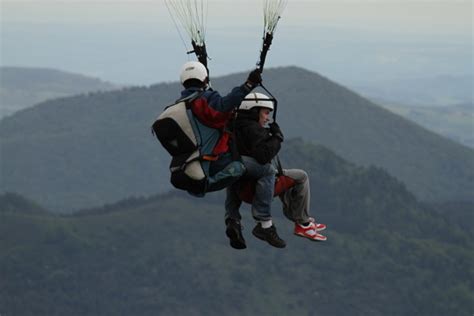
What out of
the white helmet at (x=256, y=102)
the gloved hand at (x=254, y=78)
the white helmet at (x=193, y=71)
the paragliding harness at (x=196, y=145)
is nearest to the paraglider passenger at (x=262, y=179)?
the white helmet at (x=256, y=102)

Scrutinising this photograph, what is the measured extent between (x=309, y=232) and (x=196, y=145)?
3.73 m

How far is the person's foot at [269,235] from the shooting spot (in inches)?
786

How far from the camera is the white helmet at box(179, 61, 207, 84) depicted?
731 inches

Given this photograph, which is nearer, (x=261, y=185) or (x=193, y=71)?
(x=193, y=71)

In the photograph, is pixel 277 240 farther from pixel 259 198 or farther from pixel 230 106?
pixel 230 106

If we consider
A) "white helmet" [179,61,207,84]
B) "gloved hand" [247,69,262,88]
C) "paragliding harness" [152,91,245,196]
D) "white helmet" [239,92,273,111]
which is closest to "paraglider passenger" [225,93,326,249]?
"white helmet" [239,92,273,111]

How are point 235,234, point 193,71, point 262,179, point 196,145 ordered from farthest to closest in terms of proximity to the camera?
point 235,234 → point 262,179 → point 196,145 → point 193,71

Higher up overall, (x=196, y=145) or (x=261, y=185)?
(x=196, y=145)

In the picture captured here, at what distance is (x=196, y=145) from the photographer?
61.5 ft

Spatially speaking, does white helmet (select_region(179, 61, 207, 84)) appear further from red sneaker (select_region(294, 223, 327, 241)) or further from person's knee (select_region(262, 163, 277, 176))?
red sneaker (select_region(294, 223, 327, 241))

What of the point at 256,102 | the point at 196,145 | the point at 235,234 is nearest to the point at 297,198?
the point at 235,234

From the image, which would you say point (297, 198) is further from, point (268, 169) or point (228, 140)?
point (228, 140)

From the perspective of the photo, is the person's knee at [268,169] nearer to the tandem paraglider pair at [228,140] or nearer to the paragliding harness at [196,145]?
the tandem paraglider pair at [228,140]

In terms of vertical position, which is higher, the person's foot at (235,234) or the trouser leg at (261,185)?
the trouser leg at (261,185)
